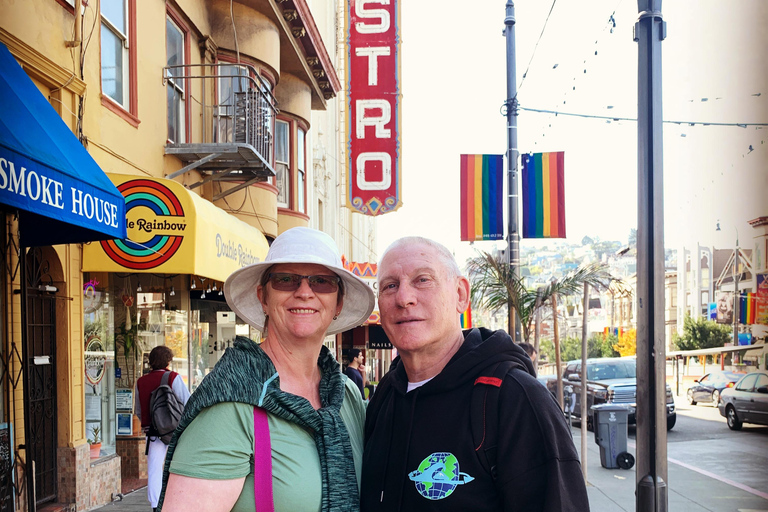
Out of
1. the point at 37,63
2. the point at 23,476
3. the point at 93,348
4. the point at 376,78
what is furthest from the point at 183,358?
the point at 376,78

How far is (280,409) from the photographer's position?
8.20 feet

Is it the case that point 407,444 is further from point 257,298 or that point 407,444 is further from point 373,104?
point 373,104

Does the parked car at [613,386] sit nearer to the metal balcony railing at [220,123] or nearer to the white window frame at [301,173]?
the white window frame at [301,173]

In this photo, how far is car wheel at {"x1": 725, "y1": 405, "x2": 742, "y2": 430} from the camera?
61.2 ft

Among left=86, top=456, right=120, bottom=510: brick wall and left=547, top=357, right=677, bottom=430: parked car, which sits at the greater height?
left=86, top=456, right=120, bottom=510: brick wall

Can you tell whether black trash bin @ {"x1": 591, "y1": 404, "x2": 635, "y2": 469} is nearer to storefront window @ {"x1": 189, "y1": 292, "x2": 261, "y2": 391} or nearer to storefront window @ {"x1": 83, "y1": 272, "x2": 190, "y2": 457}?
storefront window @ {"x1": 189, "y1": 292, "x2": 261, "y2": 391}

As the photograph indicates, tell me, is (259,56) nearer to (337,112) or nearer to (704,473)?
(704,473)

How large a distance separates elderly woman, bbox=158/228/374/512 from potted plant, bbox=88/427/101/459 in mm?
6757

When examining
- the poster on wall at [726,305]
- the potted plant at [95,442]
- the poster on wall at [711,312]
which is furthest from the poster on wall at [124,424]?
the poster on wall at [711,312]

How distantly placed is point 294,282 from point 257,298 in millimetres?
398

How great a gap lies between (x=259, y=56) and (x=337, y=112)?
55.8 feet

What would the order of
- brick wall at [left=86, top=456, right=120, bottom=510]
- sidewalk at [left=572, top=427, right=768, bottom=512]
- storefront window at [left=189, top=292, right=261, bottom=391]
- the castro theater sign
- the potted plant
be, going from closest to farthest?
brick wall at [left=86, top=456, right=120, bottom=510] < the potted plant < sidewalk at [left=572, top=427, right=768, bottom=512] < storefront window at [left=189, top=292, right=261, bottom=391] < the castro theater sign

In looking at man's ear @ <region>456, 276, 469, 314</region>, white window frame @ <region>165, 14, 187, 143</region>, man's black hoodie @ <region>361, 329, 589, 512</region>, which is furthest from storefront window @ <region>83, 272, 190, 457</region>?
man's black hoodie @ <region>361, 329, 589, 512</region>

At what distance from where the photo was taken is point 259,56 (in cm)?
1330
